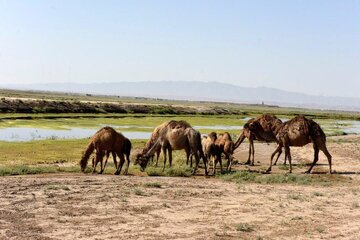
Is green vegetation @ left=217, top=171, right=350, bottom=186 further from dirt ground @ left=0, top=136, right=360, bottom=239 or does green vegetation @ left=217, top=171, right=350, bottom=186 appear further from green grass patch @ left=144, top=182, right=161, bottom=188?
green grass patch @ left=144, top=182, right=161, bottom=188

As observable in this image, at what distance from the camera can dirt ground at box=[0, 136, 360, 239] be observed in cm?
1102

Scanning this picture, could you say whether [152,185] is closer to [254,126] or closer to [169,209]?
[169,209]

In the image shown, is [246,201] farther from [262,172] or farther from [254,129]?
[254,129]

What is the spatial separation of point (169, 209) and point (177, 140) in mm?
7604

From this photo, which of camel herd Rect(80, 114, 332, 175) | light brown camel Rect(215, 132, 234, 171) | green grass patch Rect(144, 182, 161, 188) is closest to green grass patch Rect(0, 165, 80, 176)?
camel herd Rect(80, 114, 332, 175)

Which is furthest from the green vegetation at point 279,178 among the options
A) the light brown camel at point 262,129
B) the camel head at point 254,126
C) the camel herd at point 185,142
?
the camel head at point 254,126

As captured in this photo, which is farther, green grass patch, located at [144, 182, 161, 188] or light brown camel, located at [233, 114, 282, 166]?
light brown camel, located at [233, 114, 282, 166]

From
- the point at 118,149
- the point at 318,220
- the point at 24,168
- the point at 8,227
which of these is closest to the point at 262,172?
the point at 118,149

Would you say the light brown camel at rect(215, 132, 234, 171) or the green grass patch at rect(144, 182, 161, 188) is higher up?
the light brown camel at rect(215, 132, 234, 171)

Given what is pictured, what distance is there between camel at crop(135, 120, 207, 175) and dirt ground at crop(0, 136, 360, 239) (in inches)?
73.3

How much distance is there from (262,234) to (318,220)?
2274 millimetres

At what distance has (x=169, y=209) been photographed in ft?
43.6

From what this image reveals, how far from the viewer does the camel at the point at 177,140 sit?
20.3 metres

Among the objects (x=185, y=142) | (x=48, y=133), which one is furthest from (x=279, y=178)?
(x=48, y=133)
